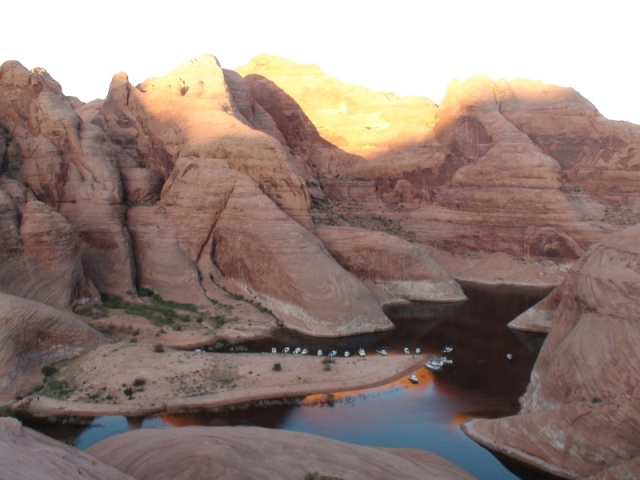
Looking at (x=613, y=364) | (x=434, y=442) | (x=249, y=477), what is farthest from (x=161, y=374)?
(x=613, y=364)

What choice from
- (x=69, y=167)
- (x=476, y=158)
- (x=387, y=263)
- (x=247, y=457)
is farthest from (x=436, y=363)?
(x=476, y=158)

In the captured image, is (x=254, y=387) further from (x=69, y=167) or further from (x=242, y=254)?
(x=69, y=167)

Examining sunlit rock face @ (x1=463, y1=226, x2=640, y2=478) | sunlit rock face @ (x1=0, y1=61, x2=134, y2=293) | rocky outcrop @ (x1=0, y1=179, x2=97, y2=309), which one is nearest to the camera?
sunlit rock face @ (x1=463, y1=226, x2=640, y2=478)

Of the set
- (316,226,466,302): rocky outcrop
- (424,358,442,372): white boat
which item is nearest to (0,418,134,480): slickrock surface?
(424,358,442,372): white boat

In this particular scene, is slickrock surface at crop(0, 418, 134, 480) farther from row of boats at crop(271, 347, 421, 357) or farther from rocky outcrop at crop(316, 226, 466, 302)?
rocky outcrop at crop(316, 226, 466, 302)

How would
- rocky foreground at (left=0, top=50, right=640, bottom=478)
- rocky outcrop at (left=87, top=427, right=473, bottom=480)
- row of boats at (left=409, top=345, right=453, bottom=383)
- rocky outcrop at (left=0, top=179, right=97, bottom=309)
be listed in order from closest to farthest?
rocky outcrop at (left=87, top=427, right=473, bottom=480) < rocky foreground at (left=0, top=50, right=640, bottom=478) < row of boats at (left=409, top=345, right=453, bottom=383) < rocky outcrop at (left=0, top=179, right=97, bottom=309)

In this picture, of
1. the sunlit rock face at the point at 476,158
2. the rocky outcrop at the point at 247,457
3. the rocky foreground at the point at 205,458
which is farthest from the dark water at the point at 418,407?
the sunlit rock face at the point at 476,158
